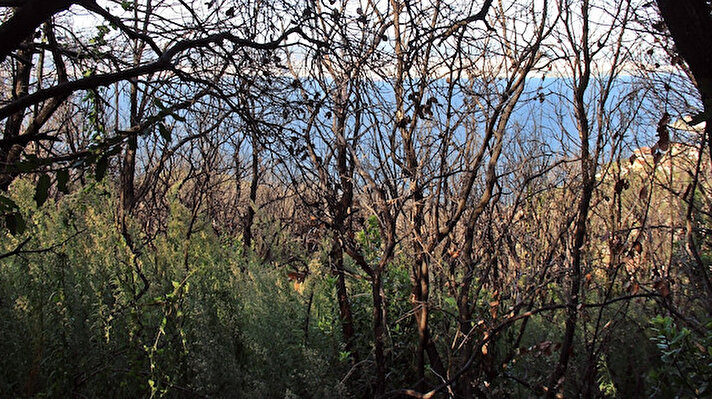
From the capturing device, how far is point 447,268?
4074 mm

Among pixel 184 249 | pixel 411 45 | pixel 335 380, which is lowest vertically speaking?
pixel 335 380

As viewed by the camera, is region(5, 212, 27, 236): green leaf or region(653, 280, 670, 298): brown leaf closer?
region(5, 212, 27, 236): green leaf

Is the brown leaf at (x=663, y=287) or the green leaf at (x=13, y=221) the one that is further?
the brown leaf at (x=663, y=287)

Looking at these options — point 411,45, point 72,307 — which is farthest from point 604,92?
point 72,307

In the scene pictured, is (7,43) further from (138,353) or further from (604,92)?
(604,92)

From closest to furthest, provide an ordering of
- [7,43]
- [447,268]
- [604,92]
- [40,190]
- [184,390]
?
[40,190] < [7,43] < [184,390] < [604,92] < [447,268]

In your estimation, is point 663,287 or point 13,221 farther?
point 663,287

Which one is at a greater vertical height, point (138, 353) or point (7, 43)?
point (7, 43)

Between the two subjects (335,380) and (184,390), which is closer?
(184,390)

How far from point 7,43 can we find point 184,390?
194 cm

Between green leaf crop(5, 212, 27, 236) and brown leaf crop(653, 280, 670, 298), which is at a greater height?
green leaf crop(5, 212, 27, 236)

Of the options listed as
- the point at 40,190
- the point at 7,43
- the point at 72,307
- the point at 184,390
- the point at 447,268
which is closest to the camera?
the point at 40,190

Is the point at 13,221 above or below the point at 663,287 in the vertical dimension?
above

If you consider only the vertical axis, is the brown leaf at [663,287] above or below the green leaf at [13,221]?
below
